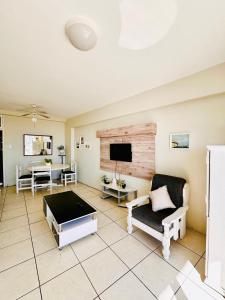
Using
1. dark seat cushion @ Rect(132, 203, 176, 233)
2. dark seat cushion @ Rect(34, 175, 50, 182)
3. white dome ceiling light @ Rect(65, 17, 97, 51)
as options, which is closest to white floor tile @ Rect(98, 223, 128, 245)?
dark seat cushion @ Rect(132, 203, 176, 233)

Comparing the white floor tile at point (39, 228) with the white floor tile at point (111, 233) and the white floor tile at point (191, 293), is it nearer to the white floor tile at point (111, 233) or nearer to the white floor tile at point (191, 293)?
the white floor tile at point (111, 233)

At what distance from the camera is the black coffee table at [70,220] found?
1.88 m

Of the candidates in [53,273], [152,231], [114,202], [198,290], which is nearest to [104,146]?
[114,202]

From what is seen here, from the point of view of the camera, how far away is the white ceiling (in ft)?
3.71

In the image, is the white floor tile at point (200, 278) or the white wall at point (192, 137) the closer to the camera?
the white floor tile at point (200, 278)

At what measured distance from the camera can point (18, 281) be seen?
143 centimetres

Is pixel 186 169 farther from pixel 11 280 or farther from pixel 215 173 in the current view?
pixel 11 280

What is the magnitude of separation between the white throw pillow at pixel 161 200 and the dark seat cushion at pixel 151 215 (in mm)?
60

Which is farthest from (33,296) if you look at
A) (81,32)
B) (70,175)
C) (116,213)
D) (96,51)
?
(70,175)

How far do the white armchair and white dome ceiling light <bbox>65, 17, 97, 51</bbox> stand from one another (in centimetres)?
214

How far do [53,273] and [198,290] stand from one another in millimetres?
1490

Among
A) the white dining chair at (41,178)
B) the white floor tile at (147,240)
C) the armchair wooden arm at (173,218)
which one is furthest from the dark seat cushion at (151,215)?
the white dining chair at (41,178)

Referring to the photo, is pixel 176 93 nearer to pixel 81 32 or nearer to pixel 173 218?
pixel 81 32

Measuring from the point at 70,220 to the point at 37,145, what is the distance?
4.17 metres
